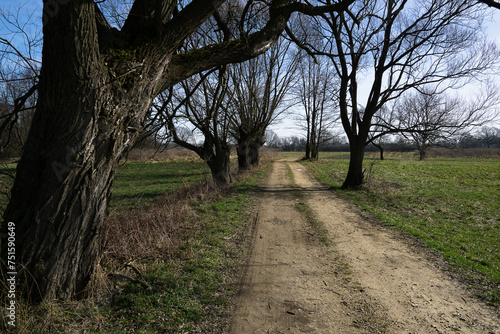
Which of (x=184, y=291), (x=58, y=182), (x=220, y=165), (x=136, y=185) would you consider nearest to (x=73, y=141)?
(x=58, y=182)

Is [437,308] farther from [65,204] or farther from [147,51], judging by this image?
[147,51]

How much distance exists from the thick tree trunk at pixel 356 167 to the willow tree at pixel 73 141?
1120 centimetres

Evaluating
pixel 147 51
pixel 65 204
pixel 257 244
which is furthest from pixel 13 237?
pixel 257 244

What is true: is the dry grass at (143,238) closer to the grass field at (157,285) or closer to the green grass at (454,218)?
the grass field at (157,285)

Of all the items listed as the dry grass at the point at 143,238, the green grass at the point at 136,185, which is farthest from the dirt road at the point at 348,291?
the green grass at the point at 136,185

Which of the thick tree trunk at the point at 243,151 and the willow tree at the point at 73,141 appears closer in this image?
the willow tree at the point at 73,141

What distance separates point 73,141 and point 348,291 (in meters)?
3.96

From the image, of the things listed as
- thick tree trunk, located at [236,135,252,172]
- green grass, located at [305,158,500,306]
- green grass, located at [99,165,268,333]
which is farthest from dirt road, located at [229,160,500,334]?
thick tree trunk, located at [236,135,252,172]

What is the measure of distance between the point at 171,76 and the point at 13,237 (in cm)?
257

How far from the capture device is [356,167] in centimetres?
1266

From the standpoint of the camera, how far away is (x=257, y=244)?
575 centimetres

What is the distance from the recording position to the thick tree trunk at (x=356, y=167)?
497 inches

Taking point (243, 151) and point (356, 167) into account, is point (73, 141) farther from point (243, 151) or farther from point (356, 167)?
point (243, 151)

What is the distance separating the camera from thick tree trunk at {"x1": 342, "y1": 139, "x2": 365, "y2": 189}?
41.4 feet
